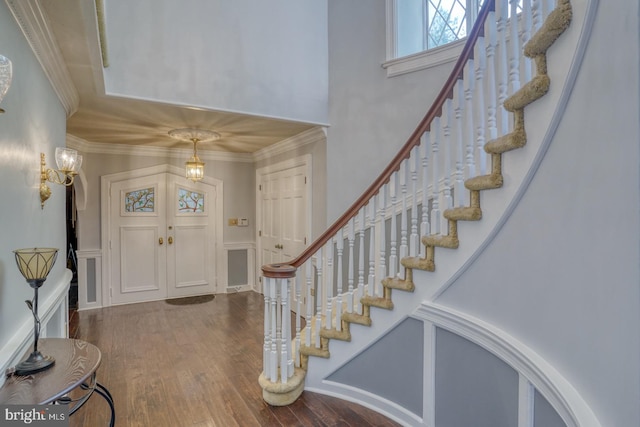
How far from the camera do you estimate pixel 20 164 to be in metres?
1.76

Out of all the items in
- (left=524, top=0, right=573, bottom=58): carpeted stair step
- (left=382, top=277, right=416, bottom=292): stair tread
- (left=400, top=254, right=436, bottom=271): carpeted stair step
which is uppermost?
(left=524, top=0, right=573, bottom=58): carpeted stair step

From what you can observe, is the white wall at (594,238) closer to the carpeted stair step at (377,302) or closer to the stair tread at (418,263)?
the stair tread at (418,263)

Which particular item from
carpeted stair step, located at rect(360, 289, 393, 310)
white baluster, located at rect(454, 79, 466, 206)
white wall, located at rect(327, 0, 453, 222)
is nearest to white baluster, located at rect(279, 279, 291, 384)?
carpeted stair step, located at rect(360, 289, 393, 310)

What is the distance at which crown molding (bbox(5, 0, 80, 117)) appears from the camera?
1.65m

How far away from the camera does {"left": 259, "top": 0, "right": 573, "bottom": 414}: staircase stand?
4.80 feet

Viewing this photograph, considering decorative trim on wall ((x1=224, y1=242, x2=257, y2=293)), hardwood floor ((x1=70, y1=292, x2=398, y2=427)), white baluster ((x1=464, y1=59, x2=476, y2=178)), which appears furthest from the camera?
decorative trim on wall ((x1=224, y1=242, x2=257, y2=293))

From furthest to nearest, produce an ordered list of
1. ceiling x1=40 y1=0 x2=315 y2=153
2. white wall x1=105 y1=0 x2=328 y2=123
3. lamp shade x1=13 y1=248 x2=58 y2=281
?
white wall x1=105 y1=0 x2=328 y2=123
ceiling x1=40 y1=0 x2=315 y2=153
lamp shade x1=13 y1=248 x2=58 y2=281

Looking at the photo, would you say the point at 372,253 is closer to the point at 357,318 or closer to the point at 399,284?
the point at 399,284

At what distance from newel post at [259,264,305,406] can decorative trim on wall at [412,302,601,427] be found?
3.21 ft

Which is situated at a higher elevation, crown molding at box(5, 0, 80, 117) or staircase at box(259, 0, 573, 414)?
crown molding at box(5, 0, 80, 117)

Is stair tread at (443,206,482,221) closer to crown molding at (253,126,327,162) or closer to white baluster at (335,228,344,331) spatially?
white baluster at (335,228,344,331)

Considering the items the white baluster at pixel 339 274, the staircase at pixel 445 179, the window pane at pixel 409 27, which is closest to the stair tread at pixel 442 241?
the staircase at pixel 445 179

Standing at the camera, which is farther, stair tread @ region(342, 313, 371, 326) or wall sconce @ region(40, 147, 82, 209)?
stair tread @ region(342, 313, 371, 326)

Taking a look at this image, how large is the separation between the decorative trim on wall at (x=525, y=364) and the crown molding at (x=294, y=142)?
2655 millimetres
